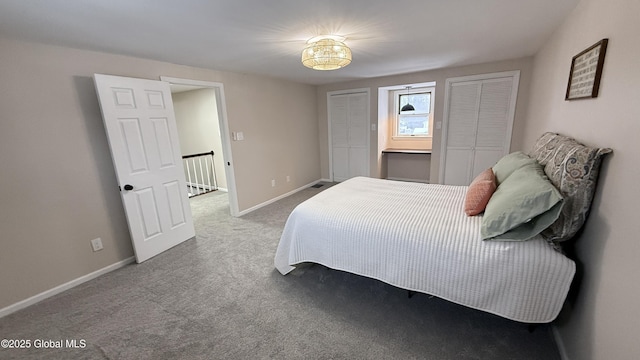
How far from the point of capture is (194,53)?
2559mm

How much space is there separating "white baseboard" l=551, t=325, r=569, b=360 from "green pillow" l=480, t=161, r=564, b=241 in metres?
0.70

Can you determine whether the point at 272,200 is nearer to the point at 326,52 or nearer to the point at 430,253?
the point at 326,52

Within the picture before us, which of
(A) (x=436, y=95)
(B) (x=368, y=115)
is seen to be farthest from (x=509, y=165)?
(B) (x=368, y=115)

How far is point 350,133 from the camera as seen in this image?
5.18 meters

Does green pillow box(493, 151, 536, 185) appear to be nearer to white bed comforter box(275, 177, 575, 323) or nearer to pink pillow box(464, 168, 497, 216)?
pink pillow box(464, 168, 497, 216)

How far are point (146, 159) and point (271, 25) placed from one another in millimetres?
1953

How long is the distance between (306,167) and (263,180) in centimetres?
127

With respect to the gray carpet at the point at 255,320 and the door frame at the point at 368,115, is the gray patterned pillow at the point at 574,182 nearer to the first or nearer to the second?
the gray carpet at the point at 255,320

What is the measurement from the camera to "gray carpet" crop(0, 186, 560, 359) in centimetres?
156

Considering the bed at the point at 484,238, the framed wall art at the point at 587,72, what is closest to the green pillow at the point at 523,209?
the bed at the point at 484,238

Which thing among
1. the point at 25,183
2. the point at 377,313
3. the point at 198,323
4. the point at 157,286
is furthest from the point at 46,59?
the point at 377,313

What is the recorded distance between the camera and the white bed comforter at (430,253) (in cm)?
138

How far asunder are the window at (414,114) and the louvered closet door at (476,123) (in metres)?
1.02

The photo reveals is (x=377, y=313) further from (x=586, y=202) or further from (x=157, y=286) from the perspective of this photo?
(x=157, y=286)
